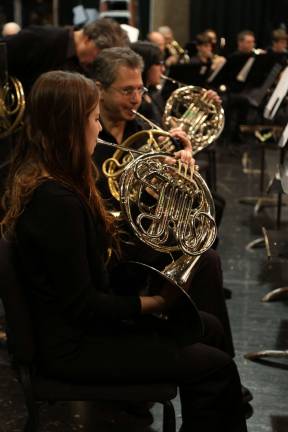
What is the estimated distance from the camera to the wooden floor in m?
2.82

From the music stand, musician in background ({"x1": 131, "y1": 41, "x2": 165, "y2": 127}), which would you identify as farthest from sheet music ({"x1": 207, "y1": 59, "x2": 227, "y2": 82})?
musician in background ({"x1": 131, "y1": 41, "x2": 165, "y2": 127})

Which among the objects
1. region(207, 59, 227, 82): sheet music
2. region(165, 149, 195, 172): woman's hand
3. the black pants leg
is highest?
region(165, 149, 195, 172): woman's hand

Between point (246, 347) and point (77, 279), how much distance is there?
162cm

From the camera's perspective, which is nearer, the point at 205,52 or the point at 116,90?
the point at 116,90

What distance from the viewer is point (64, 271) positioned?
209 cm

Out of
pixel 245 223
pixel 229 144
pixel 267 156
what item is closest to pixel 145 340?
pixel 245 223

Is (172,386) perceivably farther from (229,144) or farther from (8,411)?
(229,144)

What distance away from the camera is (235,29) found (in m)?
14.7

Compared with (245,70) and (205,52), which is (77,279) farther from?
(205,52)

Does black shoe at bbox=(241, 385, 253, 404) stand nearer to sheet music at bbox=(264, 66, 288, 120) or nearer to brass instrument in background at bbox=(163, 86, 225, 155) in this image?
brass instrument in background at bbox=(163, 86, 225, 155)

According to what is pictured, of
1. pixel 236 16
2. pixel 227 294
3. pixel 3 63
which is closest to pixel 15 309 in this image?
pixel 3 63

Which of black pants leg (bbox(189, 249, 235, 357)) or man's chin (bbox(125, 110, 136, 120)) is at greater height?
man's chin (bbox(125, 110, 136, 120))

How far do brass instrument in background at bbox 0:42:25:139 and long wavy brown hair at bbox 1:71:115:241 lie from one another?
1.51 metres

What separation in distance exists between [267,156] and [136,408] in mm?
5512
